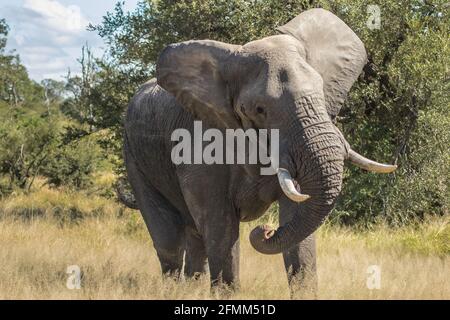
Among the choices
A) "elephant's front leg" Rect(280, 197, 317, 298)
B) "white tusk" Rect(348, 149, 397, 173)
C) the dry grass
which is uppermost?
"white tusk" Rect(348, 149, 397, 173)

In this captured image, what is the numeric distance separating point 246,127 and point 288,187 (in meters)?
0.73

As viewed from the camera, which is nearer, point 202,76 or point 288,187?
point 288,187

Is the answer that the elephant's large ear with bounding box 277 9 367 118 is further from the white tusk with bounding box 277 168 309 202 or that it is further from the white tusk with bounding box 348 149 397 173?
the white tusk with bounding box 277 168 309 202

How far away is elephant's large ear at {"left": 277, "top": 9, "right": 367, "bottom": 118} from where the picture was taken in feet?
18.9

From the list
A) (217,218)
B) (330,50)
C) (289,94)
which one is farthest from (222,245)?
(330,50)

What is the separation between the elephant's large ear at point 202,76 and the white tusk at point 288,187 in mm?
729

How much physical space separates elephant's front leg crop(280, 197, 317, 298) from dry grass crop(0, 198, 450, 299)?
225mm

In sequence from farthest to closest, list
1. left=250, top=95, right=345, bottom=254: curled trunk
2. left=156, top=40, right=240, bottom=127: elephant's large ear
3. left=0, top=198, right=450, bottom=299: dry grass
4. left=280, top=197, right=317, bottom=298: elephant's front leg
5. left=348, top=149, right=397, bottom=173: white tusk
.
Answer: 1. left=0, top=198, right=450, bottom=299: dry grass
2. left=280, top=197, right=317, bottom=298: elephant's front leg
3. left=156, top=40, right=240, bottom=127: elephant's large ear
4. left=348, top=149, right=397, bottom=173: white tusk
5. left=250, top=95, right=345, bottom=254: curled trunk

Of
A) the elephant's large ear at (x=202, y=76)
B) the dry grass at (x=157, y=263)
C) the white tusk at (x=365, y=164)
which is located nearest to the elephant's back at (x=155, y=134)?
the elephant's large ear at (x=202, y=76)

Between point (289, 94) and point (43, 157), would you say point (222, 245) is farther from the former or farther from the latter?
point (43, 157)

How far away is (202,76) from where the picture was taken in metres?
5.59

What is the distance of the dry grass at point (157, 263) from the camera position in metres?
6.19

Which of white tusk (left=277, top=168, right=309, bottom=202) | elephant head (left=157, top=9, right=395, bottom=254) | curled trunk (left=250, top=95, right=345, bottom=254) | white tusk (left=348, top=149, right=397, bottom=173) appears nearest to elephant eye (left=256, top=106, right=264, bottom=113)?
elephant head (left=157, top=9, right=395, bottom=254)
